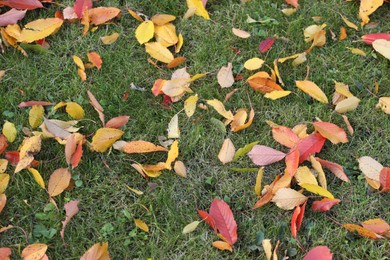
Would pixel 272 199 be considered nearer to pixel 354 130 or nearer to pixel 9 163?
pixel 354 130

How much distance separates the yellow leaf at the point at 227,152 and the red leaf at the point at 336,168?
38 cm

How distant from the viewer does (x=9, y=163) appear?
7.98 feet

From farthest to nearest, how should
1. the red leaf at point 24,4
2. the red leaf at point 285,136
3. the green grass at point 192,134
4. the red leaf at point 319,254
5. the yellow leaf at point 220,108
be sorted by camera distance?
the red leaf at point 24,4 < the yellow leaf at point 220,108 < the red leaf at point 285,136 < the green grass at point 192,134 < the red leaf at point 319,254

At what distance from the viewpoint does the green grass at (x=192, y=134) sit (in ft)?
7.36

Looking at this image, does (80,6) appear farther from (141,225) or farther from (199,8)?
(141,225)

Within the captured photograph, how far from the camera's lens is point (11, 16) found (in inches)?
114

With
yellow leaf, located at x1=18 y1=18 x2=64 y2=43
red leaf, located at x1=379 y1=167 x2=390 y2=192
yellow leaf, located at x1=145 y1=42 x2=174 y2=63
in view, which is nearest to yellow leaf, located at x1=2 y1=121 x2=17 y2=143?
yellow leaf, located at x1=18 y1=18 x2=64 y2=43

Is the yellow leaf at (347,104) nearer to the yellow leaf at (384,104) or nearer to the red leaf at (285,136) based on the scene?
the yellow leaf at (384,104)

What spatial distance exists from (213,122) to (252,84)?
0.29 meters

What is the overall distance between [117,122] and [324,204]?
1.01 metres

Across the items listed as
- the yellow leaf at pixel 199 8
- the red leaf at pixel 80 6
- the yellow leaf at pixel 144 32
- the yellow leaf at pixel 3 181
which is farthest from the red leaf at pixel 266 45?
the yellow leaf at pixel 3 181

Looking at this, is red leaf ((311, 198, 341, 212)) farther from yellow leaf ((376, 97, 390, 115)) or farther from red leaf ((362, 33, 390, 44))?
red leaf ((362, 33, 390, 44))

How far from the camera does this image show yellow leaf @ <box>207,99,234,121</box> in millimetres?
2559

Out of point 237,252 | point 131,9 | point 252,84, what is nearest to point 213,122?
point 252,84
